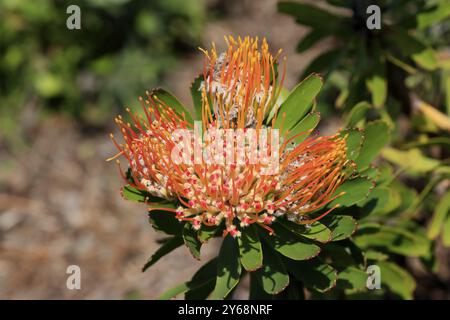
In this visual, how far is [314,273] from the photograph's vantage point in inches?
72.0

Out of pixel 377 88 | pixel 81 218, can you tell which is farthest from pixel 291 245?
pixel 81 218

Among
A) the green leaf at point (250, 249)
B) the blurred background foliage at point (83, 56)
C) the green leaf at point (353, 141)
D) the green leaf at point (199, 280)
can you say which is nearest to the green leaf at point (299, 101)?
the green leaf at point (353, 141)

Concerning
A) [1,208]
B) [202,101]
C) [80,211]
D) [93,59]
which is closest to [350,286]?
[202,101]

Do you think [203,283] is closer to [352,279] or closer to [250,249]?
[250,249]

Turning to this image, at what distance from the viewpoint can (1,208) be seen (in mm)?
Result: 4191

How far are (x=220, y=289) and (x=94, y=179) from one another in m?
2.94

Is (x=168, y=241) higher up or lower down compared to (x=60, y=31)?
lower down

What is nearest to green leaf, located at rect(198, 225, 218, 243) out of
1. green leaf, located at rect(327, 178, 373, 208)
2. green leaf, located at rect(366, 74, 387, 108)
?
green leaf, located at rect(327, 178, 373, 208)

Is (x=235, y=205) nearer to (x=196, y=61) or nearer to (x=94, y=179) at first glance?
(x=94, y=179)

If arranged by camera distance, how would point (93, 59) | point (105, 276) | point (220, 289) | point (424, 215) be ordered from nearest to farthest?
point (220, 289) < point (424, 215) < point (105, 276) < point (93, 59)

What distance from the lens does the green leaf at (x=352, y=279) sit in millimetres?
1925

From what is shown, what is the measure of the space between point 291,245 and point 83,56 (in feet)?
11.8

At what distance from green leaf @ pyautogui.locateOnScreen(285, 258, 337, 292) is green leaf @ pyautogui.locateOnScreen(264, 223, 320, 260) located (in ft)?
0.54

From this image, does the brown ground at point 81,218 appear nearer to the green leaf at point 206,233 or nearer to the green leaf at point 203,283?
the green leaf at point 203,283
